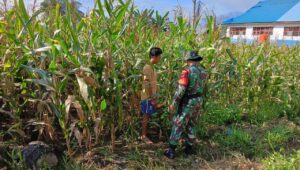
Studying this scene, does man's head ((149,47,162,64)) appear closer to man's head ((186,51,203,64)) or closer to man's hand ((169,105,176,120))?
man's head ((186,51,203,64))

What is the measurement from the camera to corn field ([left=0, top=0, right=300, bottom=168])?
266 centimetres

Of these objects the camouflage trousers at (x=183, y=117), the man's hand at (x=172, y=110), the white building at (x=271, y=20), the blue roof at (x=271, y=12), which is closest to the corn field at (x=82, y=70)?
the man's hand at (x=172, y=110)

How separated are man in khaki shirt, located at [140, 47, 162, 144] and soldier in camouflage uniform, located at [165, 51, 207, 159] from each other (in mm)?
227

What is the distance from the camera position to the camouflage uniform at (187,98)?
305cm

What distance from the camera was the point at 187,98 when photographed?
314 cm

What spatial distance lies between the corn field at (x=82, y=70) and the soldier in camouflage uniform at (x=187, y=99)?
14.5 inches

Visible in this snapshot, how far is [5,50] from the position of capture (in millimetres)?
2832

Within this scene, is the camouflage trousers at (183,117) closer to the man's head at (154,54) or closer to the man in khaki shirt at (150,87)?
the man in khaki shirt at (150,87)

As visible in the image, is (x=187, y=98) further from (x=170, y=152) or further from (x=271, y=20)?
(x=271, y=20)

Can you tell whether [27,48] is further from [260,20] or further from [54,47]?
[260,20]

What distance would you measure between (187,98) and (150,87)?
16.5 inches

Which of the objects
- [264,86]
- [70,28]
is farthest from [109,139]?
[264,86]

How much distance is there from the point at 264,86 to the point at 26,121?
3.50m

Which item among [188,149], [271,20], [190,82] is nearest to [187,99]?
[190,82]
